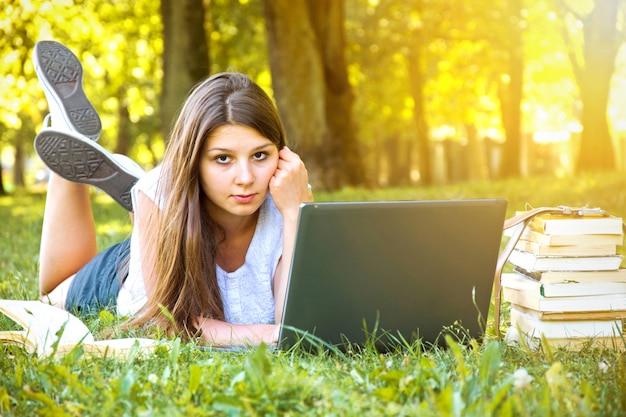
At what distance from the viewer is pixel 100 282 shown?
383cm

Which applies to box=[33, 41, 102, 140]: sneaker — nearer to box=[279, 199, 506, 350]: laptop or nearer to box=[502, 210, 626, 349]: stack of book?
box=[279, 199, 506, 350]: laptop

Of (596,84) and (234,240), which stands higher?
(596,84)

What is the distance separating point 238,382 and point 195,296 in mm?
926

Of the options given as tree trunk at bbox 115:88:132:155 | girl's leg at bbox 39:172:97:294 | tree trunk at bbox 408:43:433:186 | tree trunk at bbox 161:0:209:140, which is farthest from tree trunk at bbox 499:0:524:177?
girl's leg at bbox 39:172:97:294

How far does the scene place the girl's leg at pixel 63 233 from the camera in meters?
4.09

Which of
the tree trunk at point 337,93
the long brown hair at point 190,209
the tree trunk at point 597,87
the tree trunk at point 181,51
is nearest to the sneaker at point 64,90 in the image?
the long brown hair at point 190,209

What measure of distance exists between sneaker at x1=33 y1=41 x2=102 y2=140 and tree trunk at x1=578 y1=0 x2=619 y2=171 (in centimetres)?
909

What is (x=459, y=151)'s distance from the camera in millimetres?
27250

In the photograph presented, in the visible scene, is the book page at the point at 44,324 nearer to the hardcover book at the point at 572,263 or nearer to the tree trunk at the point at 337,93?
the hardcover book at the point at 572,263

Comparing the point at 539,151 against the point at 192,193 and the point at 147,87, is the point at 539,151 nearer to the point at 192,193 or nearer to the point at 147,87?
the point at 147,87

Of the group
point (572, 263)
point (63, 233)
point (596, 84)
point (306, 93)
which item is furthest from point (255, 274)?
point (596, 84)

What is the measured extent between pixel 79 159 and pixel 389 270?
2.07 m

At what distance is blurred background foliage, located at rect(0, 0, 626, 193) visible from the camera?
35.7 ft

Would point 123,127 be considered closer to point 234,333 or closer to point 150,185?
point 150,185
